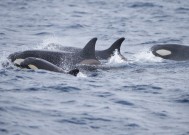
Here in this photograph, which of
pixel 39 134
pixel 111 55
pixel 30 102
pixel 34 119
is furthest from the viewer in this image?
pixel 111 55

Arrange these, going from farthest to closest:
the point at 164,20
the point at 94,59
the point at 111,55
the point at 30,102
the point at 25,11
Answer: the point at 25,11
the point at 164,20
the point at 111,55
the point at 94,59
the point at 30,102

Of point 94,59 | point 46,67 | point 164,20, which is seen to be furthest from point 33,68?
point 164,20

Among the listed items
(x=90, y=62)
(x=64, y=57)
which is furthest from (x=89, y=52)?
(x=64, y=57)

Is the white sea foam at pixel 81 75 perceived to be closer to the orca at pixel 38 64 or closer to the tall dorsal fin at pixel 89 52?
the orca at pixel 38 64

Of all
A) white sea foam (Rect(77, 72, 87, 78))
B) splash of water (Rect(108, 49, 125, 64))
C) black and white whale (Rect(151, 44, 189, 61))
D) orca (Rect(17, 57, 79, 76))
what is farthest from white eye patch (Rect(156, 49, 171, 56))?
orca (Rect(17, 57, 79, 76))

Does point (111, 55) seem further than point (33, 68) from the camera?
Yes

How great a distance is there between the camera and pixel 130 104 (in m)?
10.4

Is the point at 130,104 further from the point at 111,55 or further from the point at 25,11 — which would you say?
the point at 25,11

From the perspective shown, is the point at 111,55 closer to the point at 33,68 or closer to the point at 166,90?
the point at 33,68

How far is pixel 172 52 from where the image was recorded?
1622 cm

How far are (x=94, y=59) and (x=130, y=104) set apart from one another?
411 cm

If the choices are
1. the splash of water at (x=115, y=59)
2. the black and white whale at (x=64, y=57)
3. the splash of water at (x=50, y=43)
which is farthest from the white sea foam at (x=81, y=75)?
the splash of water at (x=50, y=43)

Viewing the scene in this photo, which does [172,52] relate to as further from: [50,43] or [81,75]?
[81,75]

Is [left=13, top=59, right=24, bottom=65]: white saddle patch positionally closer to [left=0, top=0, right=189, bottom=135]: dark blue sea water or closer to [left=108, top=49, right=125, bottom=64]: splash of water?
[left=0, top=0, right=189, bottom=135]: dark blue sea water
